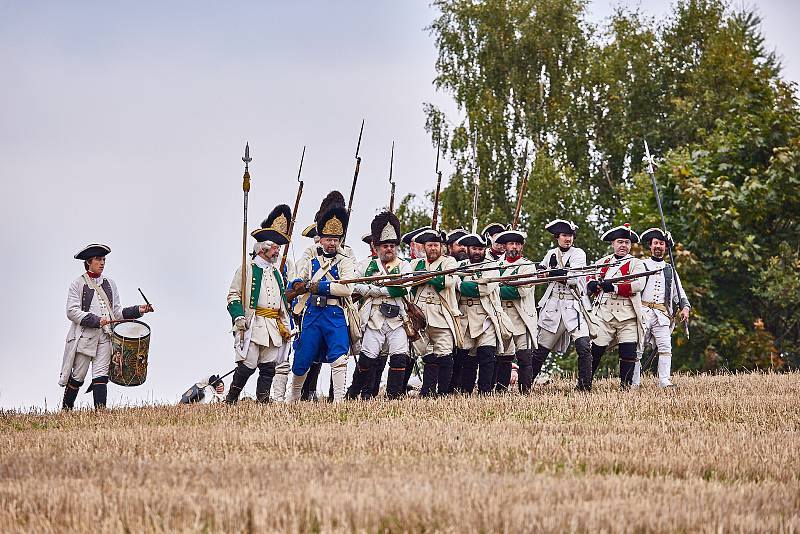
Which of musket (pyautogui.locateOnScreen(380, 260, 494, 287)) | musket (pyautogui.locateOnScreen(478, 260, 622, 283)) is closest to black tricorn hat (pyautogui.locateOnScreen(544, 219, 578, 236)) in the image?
musket (pyautogui.locateOnScreen(478, 260, 622, 283))

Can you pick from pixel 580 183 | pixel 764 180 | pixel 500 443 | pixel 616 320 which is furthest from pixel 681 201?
pixel 500 443

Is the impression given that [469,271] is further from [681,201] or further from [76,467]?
[681,201]

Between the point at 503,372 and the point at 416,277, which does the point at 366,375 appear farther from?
the point at 503,372

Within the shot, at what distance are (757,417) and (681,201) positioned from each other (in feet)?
59.0

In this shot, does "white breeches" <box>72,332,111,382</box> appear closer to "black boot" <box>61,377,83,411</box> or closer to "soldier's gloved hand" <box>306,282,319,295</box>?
"black boot" <box>61,377,83,411</box>

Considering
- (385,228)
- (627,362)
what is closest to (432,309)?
(385,228)

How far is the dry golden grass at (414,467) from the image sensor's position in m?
7.34

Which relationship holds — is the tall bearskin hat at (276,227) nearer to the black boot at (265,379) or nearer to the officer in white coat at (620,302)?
the black boot at (265,379)

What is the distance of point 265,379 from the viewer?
14336 millimetres

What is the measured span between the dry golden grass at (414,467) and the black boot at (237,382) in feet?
2.21

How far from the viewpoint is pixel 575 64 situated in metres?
43.5

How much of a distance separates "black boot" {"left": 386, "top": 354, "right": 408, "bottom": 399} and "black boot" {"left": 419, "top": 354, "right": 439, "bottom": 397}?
445 millimetres

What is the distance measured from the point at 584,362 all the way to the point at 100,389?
17.3ft

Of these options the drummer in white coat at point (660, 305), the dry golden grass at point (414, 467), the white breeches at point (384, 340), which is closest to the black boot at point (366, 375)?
the white breeches at point (384, 340)
